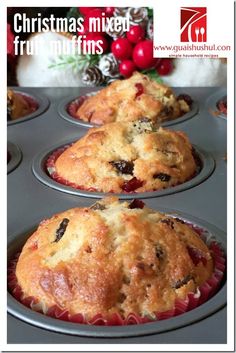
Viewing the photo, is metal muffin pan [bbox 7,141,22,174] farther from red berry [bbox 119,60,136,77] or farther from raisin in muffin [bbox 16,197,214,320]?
red berry [bbox 119,60,136,77]

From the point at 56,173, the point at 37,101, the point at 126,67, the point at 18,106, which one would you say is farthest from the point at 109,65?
the point at 56,173

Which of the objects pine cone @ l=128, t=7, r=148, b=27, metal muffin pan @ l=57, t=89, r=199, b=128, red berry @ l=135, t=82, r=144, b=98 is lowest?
metal muffin pan @ l=57, t=89, r=199, b=128

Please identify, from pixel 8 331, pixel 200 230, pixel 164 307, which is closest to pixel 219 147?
pixel 200 230

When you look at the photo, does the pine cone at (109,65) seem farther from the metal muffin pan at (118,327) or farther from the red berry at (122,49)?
the metal muffin pan at (118,327)

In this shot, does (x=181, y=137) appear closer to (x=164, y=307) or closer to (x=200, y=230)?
(x=200, y=230)

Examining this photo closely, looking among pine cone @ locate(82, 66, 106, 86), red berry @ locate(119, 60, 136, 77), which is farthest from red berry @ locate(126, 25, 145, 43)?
pine cone @ locate(82, 66, 106, 86)

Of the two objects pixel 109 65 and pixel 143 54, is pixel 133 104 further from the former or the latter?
pixel 109 65

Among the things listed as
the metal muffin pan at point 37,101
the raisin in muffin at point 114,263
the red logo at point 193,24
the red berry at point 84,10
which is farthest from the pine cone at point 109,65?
the raisin in muffin at point 114,263
